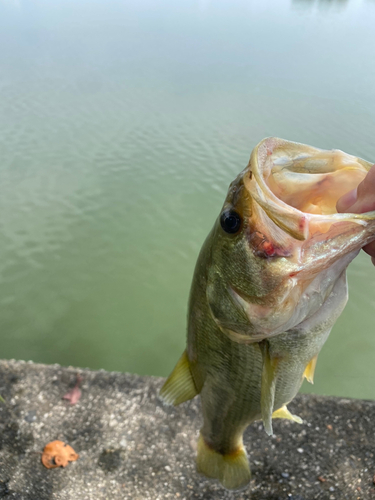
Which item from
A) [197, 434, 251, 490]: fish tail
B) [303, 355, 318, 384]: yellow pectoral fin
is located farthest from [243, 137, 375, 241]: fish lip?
[197, 434, 251, 490]: fish tail

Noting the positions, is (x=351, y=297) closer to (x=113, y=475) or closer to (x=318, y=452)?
(x=318, y=452)

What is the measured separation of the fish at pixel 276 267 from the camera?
3.66 ft

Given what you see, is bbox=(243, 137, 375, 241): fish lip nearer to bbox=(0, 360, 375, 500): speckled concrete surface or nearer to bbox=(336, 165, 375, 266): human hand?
bbox=(336, 165, 375, 266): human hand

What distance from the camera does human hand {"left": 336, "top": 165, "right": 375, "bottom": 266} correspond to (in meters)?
1.10

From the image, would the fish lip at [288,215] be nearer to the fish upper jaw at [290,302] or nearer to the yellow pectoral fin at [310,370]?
the fish upper jaw at [290,302]

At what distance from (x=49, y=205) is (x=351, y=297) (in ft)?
14.5

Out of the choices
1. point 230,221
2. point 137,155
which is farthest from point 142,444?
point 137,155

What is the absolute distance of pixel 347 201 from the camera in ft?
4.04

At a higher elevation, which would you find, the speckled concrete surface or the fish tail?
the fish tail

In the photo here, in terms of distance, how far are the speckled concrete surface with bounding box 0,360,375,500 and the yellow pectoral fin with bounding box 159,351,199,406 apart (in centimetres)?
109

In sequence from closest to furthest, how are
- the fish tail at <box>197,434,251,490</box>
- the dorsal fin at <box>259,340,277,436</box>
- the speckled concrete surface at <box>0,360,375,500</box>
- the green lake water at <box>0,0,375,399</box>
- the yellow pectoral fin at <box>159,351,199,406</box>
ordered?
the dorsal fin at <box>259,340,277,436</box> → the yellow pectoral fin at <box>159,351,199,406</box> → the fish tail at <box>197,434,251,490</box> → the speckled concrete surface at <box>0,360,375,500</box> → the green lake water at <box>0,0,375,399</box>

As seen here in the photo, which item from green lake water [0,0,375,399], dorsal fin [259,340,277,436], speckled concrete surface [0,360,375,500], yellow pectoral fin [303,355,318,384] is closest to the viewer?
dorsal fin [259,340,277,436]

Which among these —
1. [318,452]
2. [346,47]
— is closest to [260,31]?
[346,47]

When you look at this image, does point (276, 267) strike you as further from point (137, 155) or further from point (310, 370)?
point (137, 155)
